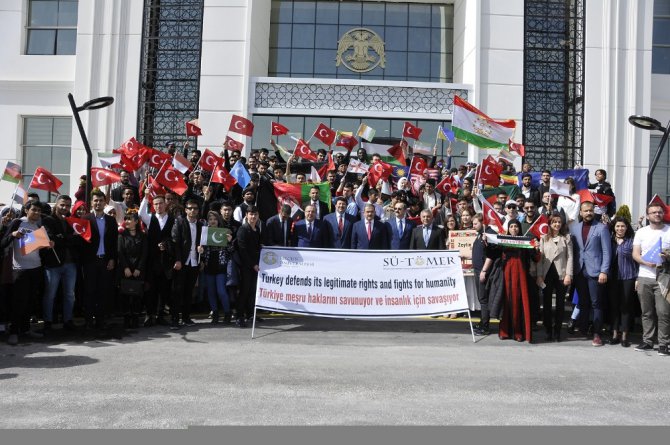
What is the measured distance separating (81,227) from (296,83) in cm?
1258

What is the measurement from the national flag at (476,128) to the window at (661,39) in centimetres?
1116

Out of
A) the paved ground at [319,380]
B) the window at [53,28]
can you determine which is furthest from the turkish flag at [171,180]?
the window at [53,28]

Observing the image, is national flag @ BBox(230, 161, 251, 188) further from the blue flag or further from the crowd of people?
the blue flag

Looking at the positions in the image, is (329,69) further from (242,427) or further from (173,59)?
(242,427)

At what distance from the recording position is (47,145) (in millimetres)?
21250

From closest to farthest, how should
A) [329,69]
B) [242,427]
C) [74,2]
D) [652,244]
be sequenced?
[242,427]
[652,244]
[74,2]
[329,69]

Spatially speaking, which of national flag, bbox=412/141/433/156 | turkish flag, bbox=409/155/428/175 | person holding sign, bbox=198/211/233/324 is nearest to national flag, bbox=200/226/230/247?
person holding sign, bbox=198/211/233/324

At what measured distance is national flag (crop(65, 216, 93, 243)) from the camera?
9.62 metres

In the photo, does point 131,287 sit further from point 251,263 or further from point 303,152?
point 303,152

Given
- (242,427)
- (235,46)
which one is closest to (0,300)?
(242,427)

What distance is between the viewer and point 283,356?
836 cm

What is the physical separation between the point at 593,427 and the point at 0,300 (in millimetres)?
7912

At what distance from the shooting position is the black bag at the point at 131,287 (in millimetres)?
9797

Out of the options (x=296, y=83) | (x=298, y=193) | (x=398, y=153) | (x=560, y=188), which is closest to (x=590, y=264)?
(x=560, y=188)
